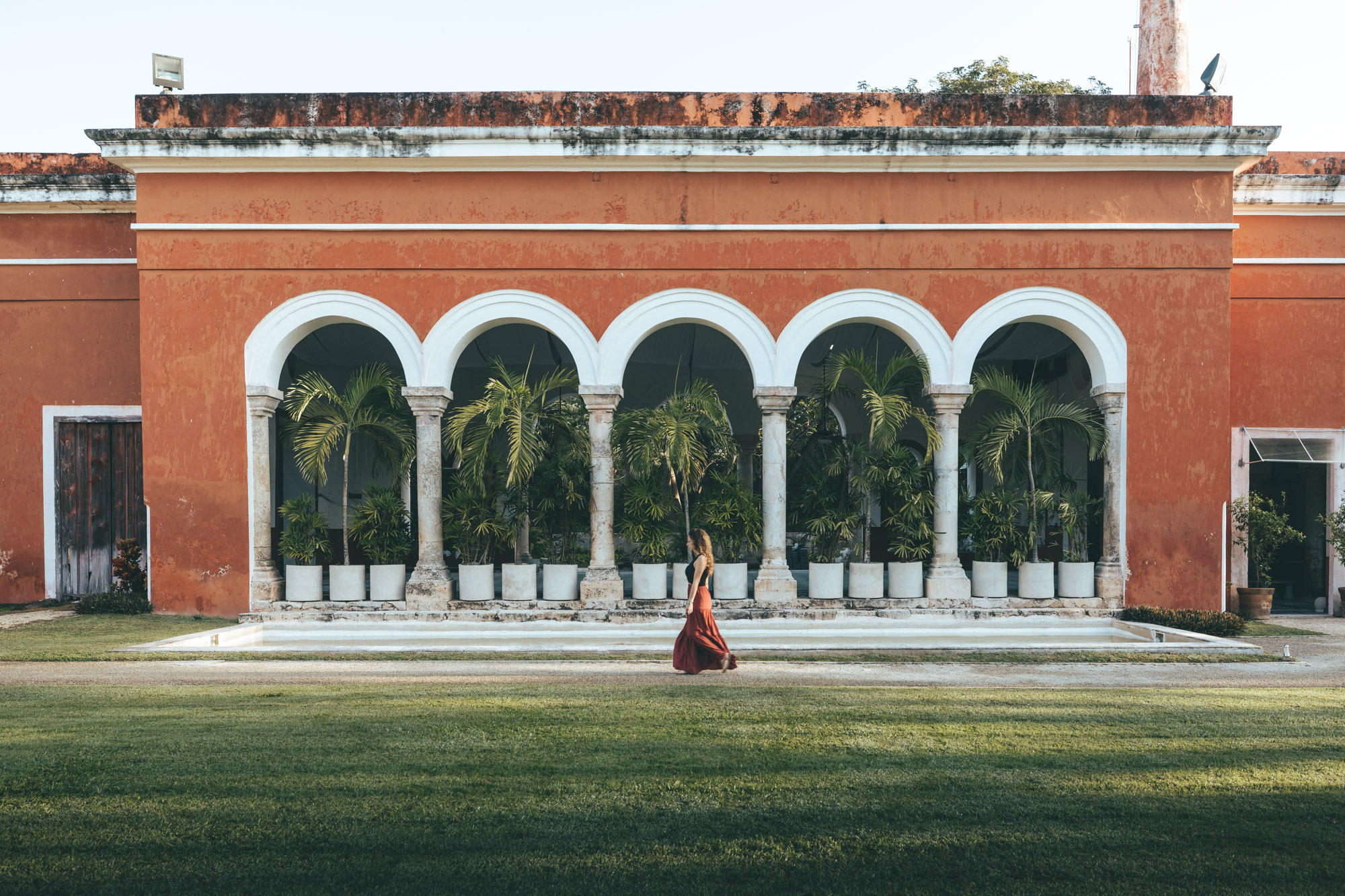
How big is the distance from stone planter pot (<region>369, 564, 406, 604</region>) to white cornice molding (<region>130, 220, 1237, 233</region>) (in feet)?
11.9

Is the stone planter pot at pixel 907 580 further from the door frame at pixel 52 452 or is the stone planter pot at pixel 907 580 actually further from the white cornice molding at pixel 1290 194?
the door frame at pixel 52 452

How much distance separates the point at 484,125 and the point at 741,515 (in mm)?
5039

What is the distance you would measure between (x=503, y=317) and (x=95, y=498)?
19.5 feet

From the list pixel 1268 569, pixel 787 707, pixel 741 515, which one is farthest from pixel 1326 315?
pixel 787 707

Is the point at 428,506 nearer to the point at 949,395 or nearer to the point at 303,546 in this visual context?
the point at 303,546

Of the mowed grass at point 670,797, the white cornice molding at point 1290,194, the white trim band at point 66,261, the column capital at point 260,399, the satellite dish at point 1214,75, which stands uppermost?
the satellite dish at point 1214,75

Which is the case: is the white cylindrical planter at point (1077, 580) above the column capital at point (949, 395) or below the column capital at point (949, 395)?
below

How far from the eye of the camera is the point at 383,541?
9648 mm

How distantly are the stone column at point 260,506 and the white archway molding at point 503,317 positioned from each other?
6.00ft

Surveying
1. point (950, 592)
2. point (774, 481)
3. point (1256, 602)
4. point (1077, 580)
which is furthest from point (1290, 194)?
point (774, 481)

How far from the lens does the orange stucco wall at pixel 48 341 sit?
11047 mm

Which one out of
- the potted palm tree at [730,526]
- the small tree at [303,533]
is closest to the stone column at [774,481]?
the potted palm tree at [730,526]

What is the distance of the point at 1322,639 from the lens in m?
8.80

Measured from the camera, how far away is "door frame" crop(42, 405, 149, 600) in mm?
11094
